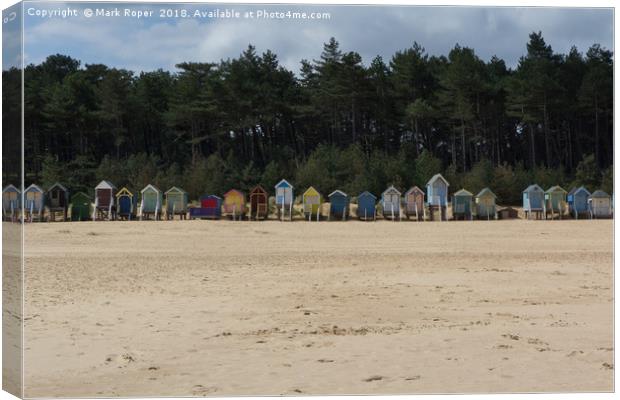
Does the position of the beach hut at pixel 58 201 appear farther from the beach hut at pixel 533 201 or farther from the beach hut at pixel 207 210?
the beach hut at pixel 533 201

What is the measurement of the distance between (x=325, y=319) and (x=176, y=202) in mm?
13512

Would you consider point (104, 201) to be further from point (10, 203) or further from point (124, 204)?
point (10, 203)

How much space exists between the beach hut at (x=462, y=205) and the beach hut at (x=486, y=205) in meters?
0.24

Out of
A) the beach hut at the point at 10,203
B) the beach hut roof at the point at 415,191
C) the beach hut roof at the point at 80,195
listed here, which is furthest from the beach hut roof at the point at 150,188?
the beach hut at the point at 10,203

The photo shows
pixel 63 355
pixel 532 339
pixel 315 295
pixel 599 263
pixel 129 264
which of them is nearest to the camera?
pixel 63 355

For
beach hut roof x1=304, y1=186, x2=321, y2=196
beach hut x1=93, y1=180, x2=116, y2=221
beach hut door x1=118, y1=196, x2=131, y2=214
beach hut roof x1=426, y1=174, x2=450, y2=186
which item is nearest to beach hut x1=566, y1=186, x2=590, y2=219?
beach hut roof x1=426, y1=174, x2=450, y2=186

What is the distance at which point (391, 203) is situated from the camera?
22.6m

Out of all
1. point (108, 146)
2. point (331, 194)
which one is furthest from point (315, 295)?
point (331, 194)

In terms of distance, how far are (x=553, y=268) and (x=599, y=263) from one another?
827mm

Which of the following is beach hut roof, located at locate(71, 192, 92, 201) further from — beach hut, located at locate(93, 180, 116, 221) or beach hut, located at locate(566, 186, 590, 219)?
beach hut, located at locate(566, 186, 590, 219)

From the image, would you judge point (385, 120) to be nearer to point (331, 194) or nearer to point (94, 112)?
point (94, 112)

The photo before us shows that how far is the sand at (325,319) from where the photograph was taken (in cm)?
727

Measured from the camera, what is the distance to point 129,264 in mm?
14828

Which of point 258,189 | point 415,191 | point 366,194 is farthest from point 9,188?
point 366,194
